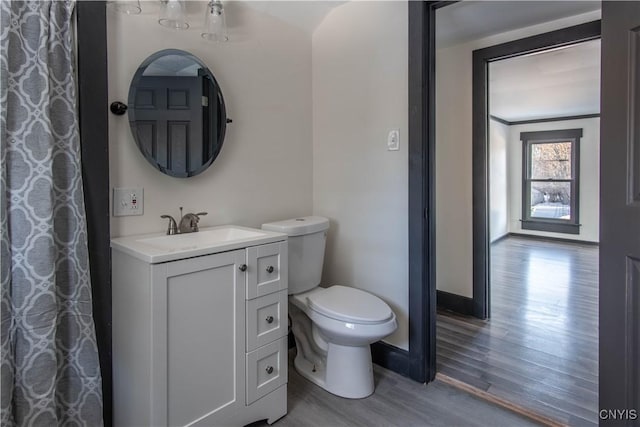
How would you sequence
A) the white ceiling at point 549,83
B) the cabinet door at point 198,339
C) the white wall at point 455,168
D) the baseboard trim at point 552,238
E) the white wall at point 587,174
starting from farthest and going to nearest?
the baseboard trim at point 552,238 < the white wall at point 587,174 < the white ceiling at point 549,83 < the white wall at point 455,168 < the cabinet door at point 198,339

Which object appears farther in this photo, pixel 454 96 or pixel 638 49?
pixel 454 96

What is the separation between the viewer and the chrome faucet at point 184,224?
1.71 meters

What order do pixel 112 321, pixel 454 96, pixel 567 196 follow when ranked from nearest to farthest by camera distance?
pixel 112 321 → pixel 454 96 → pixel 567 196

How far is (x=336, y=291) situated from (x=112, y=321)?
1.12 metres

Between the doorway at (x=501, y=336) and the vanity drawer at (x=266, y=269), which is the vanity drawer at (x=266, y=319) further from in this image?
the doorway at (x=501, y=336)

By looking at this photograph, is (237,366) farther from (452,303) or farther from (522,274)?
(522,274)

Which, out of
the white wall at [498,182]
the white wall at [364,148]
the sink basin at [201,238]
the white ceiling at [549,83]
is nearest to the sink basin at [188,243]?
the sink basin at [201,238]

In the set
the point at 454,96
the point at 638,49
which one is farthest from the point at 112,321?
the point at 454,96

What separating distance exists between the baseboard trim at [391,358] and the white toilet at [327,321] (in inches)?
9.1

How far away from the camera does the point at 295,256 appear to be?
205 centimetres

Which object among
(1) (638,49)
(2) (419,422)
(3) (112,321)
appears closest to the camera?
(1) (638,49)

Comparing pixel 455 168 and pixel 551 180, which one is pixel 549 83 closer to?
pixel 455 168

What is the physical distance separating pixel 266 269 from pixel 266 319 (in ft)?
0.76

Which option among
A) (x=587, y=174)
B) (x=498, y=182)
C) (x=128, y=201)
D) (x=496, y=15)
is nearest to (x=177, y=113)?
(x=128, y=201)
